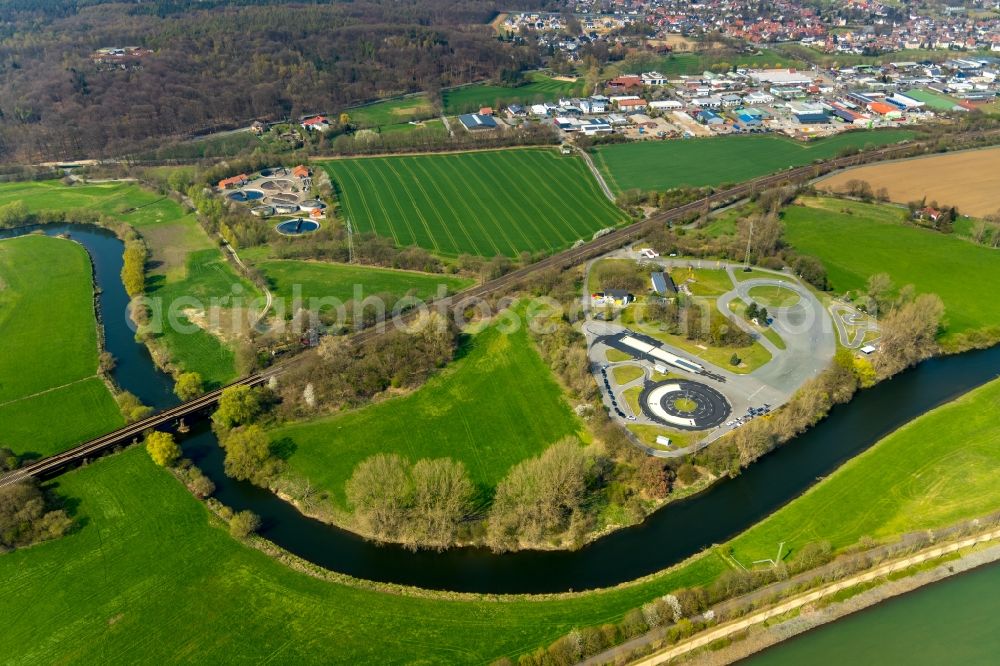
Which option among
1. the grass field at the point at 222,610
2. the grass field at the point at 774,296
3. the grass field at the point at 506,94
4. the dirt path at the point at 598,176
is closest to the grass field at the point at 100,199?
the dirt path at the point at 598,176

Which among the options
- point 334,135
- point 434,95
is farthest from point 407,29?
point 334,135

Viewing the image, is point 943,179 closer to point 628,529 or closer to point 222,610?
point 628,529

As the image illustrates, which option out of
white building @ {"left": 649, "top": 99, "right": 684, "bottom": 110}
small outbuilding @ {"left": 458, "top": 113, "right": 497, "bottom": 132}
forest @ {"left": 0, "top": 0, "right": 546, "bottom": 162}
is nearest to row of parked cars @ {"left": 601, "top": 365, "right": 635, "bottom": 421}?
small outbuilding @ {"left": 458, "top": 113, "right": 497, "bottom": 132}

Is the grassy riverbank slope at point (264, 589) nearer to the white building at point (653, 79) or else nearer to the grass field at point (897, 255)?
the grass field at point (897, 255)

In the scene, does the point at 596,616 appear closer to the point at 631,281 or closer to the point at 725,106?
the point at 631,281

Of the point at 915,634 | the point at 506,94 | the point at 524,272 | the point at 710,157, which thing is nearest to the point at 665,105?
the point at 710,157
